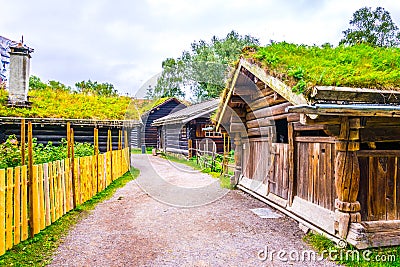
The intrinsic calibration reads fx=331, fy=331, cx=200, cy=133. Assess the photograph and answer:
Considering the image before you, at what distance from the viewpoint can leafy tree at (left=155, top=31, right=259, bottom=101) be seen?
136 ft

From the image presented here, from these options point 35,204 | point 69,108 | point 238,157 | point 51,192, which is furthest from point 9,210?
point 69,108

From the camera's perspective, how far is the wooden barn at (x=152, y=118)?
36.3m

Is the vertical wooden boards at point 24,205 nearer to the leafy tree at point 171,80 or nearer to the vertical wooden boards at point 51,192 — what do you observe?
the vertical wooden boards at point 51,192

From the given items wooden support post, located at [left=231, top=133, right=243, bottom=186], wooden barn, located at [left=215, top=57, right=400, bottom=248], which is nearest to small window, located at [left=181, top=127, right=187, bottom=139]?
wooden support post, located at [left=231, top=133, right=243, bottom=186]

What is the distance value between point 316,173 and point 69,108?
11.9 m

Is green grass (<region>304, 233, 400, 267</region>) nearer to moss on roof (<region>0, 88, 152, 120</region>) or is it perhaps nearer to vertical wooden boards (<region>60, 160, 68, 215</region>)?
vertical wooden boards (<region>60, 160, 68, 215</region>)

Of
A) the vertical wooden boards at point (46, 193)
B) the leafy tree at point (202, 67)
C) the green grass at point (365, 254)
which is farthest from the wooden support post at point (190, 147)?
the green grass at point (365, 254)

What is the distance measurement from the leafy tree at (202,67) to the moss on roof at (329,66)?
28.6 m

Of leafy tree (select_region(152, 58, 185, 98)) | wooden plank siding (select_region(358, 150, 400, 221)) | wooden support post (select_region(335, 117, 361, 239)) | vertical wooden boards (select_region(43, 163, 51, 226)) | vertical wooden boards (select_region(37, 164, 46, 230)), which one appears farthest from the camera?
leafy tree (select_region(152, 58, 185, 98))

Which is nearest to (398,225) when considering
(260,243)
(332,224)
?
(332,224)

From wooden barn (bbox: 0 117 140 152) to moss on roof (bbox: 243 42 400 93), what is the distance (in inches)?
325

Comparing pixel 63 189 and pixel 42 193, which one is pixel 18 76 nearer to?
pixel 63 189

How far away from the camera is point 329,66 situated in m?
5.50

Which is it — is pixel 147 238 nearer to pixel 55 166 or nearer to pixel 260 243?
pixel 260 243
